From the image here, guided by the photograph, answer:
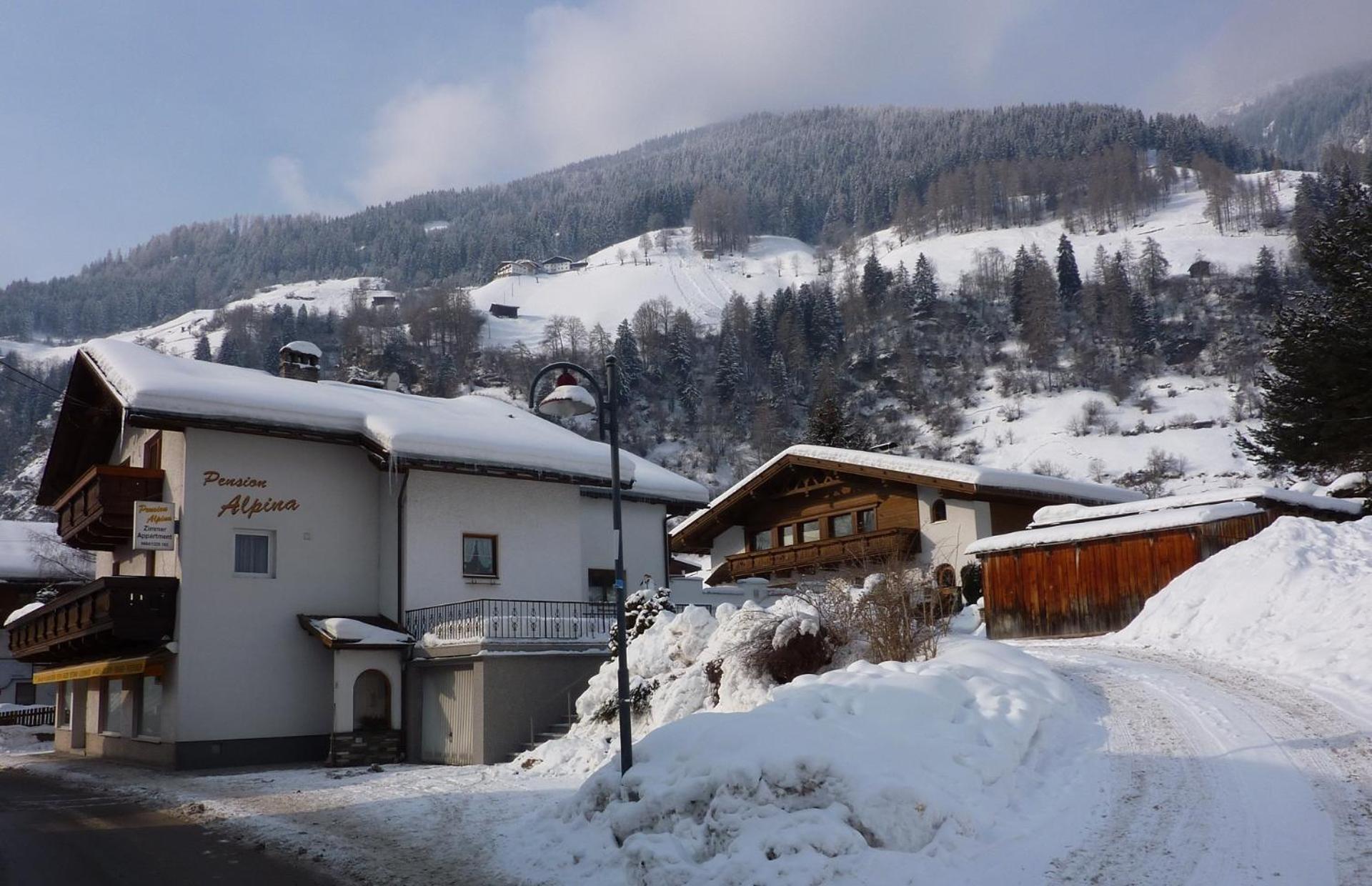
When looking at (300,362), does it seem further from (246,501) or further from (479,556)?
(479,556)

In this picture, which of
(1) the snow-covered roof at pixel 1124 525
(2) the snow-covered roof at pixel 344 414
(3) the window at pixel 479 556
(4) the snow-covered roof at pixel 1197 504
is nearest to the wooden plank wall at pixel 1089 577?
(1) the snow-covered roof at pixel 1124 525

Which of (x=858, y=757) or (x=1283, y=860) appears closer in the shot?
(x=1283, y=860)

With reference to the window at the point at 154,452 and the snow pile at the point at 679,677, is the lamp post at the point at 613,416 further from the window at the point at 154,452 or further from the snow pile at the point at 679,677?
the window at the point at 154,452

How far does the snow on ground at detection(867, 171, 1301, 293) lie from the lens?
145500mm

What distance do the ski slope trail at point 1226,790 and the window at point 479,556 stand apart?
15.8m

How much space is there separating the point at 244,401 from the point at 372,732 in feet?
25.5

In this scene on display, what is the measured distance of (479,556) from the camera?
85.6 ft

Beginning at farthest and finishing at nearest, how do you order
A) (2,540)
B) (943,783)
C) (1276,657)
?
1. (2,540)
2. (1276,657)
3. (943,783)

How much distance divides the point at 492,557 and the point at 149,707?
853 cm

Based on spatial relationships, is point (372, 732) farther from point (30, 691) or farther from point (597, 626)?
point (30, 691)

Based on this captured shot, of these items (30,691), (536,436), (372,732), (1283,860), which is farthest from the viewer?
(30,691)

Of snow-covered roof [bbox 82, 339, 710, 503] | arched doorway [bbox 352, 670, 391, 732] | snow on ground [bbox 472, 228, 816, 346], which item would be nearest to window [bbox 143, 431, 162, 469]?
snow-covered roof [bbox 82, 339, 710, 503]

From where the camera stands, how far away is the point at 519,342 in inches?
6191

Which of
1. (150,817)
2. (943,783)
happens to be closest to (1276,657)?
(943,783)
